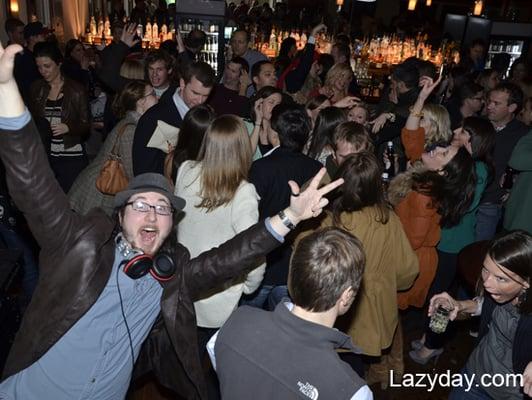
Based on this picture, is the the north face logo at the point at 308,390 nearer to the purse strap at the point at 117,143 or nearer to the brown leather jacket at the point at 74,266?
the brown leather jacket at the point at 74,266

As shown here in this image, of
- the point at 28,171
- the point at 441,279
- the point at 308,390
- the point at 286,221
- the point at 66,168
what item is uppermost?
the point at 28,171

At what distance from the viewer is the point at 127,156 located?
3.42 meters

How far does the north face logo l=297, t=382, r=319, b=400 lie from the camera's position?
140cm

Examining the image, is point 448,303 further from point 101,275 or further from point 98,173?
point 98,173

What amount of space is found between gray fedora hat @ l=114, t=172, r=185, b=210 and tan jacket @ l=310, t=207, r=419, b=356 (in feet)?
3.23

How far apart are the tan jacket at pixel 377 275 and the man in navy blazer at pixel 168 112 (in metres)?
1.33

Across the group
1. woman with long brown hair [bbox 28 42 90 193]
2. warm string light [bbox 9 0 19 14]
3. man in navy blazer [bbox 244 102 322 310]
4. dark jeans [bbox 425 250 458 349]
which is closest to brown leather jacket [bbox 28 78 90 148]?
woman with long brown hair [bbox 28 42 90 193]

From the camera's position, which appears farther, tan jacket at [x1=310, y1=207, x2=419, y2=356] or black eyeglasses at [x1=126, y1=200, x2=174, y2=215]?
tan jacket at [x1=310, y1=207, x2=419, y2=356]

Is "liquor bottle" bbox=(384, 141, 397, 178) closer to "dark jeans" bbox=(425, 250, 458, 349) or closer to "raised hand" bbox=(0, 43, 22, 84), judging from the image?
"dark jeans" bbox=(425, 250, 458, 349)

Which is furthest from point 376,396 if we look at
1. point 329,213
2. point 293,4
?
point 293,4

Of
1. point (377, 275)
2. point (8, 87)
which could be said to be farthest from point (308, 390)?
point (377, 275)

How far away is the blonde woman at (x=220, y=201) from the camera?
2492 millimetres

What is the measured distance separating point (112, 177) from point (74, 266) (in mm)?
1673

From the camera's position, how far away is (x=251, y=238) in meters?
1.92
